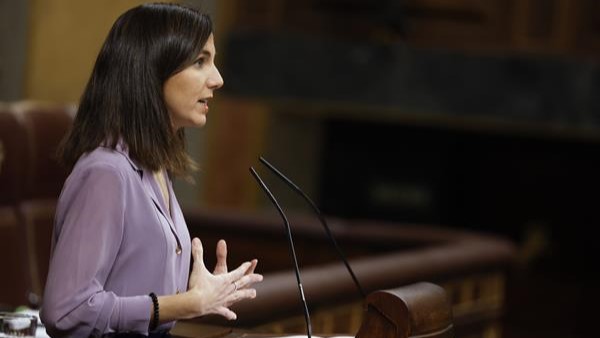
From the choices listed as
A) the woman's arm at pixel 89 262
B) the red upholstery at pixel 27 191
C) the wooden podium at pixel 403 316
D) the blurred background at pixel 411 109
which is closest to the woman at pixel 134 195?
the woman's arm at pixel 89 262

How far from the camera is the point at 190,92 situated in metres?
2.10

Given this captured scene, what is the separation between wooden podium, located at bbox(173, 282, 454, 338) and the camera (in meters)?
2.05

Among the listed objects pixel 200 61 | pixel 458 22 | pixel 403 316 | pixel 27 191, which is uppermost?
pixel 200 61

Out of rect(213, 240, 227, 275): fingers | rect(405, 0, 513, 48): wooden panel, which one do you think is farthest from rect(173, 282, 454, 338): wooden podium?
rect(405, 0, 513, 48): wooden panel

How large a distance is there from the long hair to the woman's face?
0.04 ft

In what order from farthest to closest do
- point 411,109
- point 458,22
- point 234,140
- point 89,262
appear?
point 234,140 → point 458,22 → point 411,109 → point 89,262

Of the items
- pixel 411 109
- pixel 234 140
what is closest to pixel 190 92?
pixel 411 109

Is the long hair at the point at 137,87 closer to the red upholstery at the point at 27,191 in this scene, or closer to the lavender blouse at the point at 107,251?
the lavender blouse at the point at 107,251

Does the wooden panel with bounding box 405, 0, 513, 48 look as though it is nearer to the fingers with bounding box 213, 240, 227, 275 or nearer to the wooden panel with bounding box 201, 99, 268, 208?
the wooden panel with bounding box 201, 99, 268, 208

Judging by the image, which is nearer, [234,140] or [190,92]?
[190,92]

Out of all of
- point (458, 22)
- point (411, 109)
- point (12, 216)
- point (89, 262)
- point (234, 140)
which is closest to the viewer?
point (89, 262)

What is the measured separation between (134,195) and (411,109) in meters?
5.00

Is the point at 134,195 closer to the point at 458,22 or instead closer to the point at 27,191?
the point at 27,191

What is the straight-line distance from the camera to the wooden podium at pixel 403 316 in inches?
80.7
